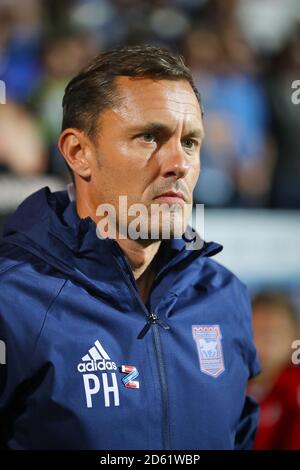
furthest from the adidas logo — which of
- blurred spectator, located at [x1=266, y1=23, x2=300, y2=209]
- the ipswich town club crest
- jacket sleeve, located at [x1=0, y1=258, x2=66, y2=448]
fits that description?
blurred spectator, located at [x1=266, y1=23, x2=300, y2=209]

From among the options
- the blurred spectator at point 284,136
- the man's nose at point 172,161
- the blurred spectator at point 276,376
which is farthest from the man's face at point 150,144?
the blurred spectator at point 284,136

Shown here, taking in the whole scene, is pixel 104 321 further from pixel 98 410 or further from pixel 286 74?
pixel 286 74

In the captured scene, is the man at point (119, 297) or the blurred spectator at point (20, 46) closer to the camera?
the man at point (119, 297)

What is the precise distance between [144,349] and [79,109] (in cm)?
58

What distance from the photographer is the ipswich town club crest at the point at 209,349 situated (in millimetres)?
1853

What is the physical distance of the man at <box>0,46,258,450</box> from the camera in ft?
5.49

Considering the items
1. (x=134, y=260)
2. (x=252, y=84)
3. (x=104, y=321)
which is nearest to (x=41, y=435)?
(x=104, y=321)

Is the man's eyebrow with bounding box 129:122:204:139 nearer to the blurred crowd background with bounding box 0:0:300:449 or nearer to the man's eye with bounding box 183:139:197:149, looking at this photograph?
the man's eye with bounding box 183:139:197:149

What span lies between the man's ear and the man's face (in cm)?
5

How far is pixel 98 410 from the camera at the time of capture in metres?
1.67

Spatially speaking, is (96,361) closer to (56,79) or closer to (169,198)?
(169,198)

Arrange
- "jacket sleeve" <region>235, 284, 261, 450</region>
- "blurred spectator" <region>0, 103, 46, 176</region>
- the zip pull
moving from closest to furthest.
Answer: the zip pull, "jacket sleeve" <region>235, 284, 261, 450</region>, "blurred spectator" <region>0, 103, 46, 176</region>

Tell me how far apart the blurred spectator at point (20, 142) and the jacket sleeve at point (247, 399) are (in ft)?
5.72

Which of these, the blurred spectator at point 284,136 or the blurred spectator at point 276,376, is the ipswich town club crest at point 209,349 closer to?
the blurred spectator at point 276,376
